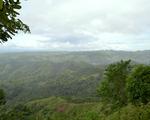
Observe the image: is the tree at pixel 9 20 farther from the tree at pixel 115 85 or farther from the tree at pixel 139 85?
the tree at pixel 115 85

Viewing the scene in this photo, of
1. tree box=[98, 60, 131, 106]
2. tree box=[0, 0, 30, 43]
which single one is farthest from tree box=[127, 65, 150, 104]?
tree box=[0, 0, 30, 43]

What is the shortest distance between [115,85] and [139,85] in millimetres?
11911

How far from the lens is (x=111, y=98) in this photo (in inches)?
3152

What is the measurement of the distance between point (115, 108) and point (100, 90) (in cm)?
577

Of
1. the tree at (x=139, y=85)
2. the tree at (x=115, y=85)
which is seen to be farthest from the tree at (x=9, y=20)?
the tree at (x=115, y=85)

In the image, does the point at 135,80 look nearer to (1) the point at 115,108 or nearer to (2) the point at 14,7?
(1) the point at 115,108

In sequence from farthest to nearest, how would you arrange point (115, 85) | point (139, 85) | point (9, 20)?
point (115, 85), point (139, 85), point (9, 20)

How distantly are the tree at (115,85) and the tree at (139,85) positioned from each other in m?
9.42

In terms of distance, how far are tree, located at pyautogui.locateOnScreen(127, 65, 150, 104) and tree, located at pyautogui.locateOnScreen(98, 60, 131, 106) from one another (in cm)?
942

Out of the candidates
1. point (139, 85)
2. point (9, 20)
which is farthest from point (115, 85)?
point (9, 20)

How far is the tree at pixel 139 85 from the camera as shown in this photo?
220 ft

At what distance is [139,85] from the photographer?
67.7 metres

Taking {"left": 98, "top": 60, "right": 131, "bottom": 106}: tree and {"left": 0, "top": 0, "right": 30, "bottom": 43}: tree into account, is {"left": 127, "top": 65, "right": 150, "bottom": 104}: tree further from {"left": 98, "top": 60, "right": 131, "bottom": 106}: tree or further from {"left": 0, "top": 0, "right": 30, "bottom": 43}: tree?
{"left": 0, "top": 0, "right": 30, "bottom": 43}: tree

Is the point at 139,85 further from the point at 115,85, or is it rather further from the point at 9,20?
the point at 9,20
